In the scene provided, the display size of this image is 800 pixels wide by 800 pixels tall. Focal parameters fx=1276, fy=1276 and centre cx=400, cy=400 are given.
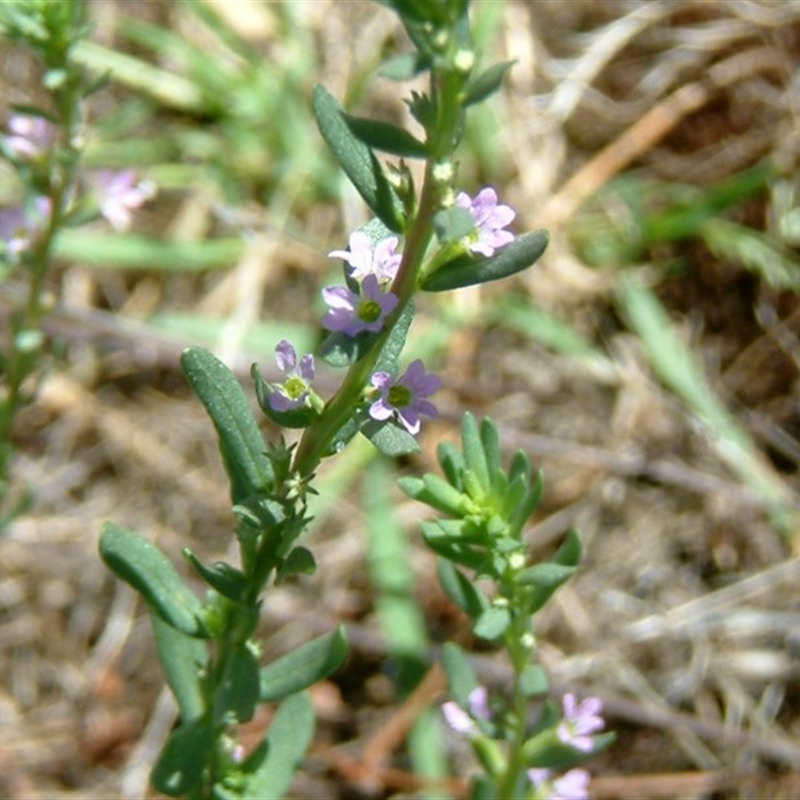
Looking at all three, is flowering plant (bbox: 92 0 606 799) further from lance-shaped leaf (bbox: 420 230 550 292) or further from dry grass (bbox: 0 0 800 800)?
dry grass (bbox: 0 0 800 800)

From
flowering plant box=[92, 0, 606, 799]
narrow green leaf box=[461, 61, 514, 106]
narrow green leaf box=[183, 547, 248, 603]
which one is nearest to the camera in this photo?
narrow green leaf box=[461, 61, 514, 106]

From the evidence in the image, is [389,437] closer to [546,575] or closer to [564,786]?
[546,575]

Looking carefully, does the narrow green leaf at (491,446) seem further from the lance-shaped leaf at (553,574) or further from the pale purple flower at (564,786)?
the pale purple flower at (564,786)

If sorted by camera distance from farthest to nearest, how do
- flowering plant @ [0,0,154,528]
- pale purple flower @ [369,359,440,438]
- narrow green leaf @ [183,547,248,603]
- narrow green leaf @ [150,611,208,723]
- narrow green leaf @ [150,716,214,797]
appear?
1. flowering plant @ [0,0,154,528]
2. narrow green leaf @ [150,611,208,723]
3. narrow green leaf @ [150,716,214,797]
4. narrow green leaf @ [183,547,248,603]
5. pale purple flower @ [369,359,440,438]

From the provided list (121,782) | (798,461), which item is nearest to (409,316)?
(121,782)

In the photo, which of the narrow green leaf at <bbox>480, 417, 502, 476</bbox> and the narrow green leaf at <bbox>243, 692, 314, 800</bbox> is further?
the narrow green leaf at <bbox>243, 692, 314, 800</bbox>

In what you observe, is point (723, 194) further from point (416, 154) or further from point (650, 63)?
point (416, 154)

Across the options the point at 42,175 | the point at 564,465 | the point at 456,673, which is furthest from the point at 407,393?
the point at 564,465

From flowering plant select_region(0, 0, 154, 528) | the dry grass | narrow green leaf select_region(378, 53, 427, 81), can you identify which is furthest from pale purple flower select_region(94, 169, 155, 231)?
narrow green leaf select_region(378, 53, 427, 81)
